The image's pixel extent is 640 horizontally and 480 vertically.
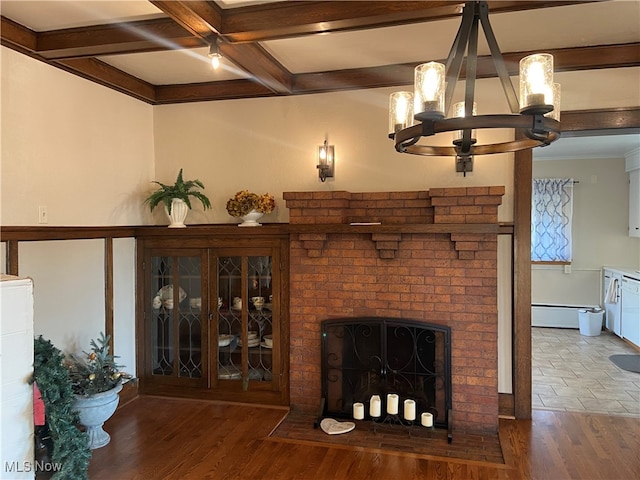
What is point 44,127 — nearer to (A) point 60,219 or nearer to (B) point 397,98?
(A) point 60,219

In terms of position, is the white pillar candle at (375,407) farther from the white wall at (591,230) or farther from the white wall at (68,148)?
the white wall at (591,230)

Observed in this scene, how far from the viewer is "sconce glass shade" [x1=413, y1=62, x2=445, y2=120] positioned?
1533 mm

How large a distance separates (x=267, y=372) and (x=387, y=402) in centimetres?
100

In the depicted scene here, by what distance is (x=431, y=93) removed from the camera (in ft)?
5.06

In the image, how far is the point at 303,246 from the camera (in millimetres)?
3592

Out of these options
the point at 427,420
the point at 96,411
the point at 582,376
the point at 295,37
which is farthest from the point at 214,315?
the point at 582,376

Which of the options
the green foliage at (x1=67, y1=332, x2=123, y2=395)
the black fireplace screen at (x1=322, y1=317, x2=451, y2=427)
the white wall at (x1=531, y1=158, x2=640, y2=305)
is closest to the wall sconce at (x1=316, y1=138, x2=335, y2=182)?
the black fireplace screen at (x1=322, y1=317, x2=451, y2=427)

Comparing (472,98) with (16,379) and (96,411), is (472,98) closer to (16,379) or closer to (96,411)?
(16,379)

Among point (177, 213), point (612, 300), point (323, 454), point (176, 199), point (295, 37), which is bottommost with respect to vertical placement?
point (323, 454)

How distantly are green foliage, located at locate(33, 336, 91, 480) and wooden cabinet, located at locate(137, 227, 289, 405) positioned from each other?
1.38 metres

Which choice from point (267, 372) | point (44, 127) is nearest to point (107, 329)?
point (267, 372)

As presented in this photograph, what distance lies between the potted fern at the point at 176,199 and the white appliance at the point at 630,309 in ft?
15.6

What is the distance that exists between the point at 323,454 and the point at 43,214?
93.2 inches

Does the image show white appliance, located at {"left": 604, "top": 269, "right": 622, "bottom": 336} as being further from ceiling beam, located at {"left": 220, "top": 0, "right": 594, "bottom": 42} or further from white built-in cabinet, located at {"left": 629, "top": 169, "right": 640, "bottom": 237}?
ceiling beam, located at {"left": 220, "top": 0, "right": 594, "bottom": 42}
